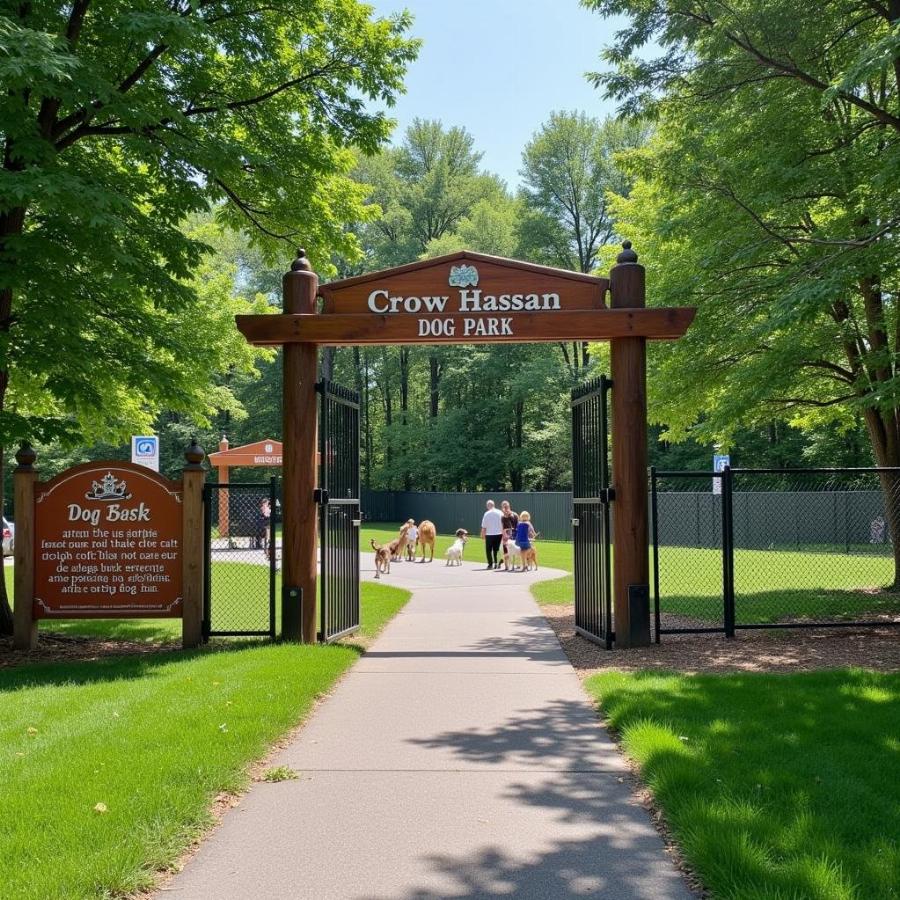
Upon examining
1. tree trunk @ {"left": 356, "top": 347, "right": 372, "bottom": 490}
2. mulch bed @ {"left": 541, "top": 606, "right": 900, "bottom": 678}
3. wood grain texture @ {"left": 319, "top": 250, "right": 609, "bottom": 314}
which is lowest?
mulch bed @ {"left": 541, "top": 606, "right": 900, "bottom": 678}

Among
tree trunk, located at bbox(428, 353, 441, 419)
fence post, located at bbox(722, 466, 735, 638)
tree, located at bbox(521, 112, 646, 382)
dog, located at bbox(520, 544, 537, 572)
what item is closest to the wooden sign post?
fence post, located at bbox(722, 466, 735, 638)

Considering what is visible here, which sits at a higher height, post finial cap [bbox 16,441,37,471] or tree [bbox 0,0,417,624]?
tree [bbox 0,0,417,624]

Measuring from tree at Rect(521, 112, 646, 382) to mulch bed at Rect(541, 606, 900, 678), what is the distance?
40.5 meters

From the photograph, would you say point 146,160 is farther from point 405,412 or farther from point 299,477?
point 405,412

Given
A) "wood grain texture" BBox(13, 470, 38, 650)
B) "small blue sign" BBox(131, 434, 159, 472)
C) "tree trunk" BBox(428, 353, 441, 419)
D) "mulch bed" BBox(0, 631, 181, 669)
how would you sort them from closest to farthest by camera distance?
"mulch bed" BBox(0, 631, 181, 669), "wood grain texture" BBox(13, 470, 38, 650), "small blue sign" BBox(131, 434, 159, 472), "tree trunk" BBox(428, 353, 441, 419)

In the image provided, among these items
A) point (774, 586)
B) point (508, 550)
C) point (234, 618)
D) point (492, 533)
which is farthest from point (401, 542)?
point (234, 618)

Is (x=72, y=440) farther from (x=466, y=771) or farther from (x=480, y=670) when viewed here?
(x=466, y=771)

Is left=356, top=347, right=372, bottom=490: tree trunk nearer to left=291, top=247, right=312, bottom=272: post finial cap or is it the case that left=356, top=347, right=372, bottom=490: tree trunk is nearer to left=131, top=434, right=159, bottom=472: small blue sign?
left=131, top=434, right=159, bottom=472: small blue sign

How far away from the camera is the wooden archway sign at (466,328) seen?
399 inches

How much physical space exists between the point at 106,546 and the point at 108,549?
44 mm

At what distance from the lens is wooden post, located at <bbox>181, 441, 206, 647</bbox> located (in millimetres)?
10328

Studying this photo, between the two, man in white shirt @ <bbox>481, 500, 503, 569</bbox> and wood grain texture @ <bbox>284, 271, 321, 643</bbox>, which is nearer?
wood grain texture @ <bbox>284, 271, 321, 643</bbox>

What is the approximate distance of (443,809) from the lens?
4.79 m

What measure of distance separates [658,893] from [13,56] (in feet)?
26.3
